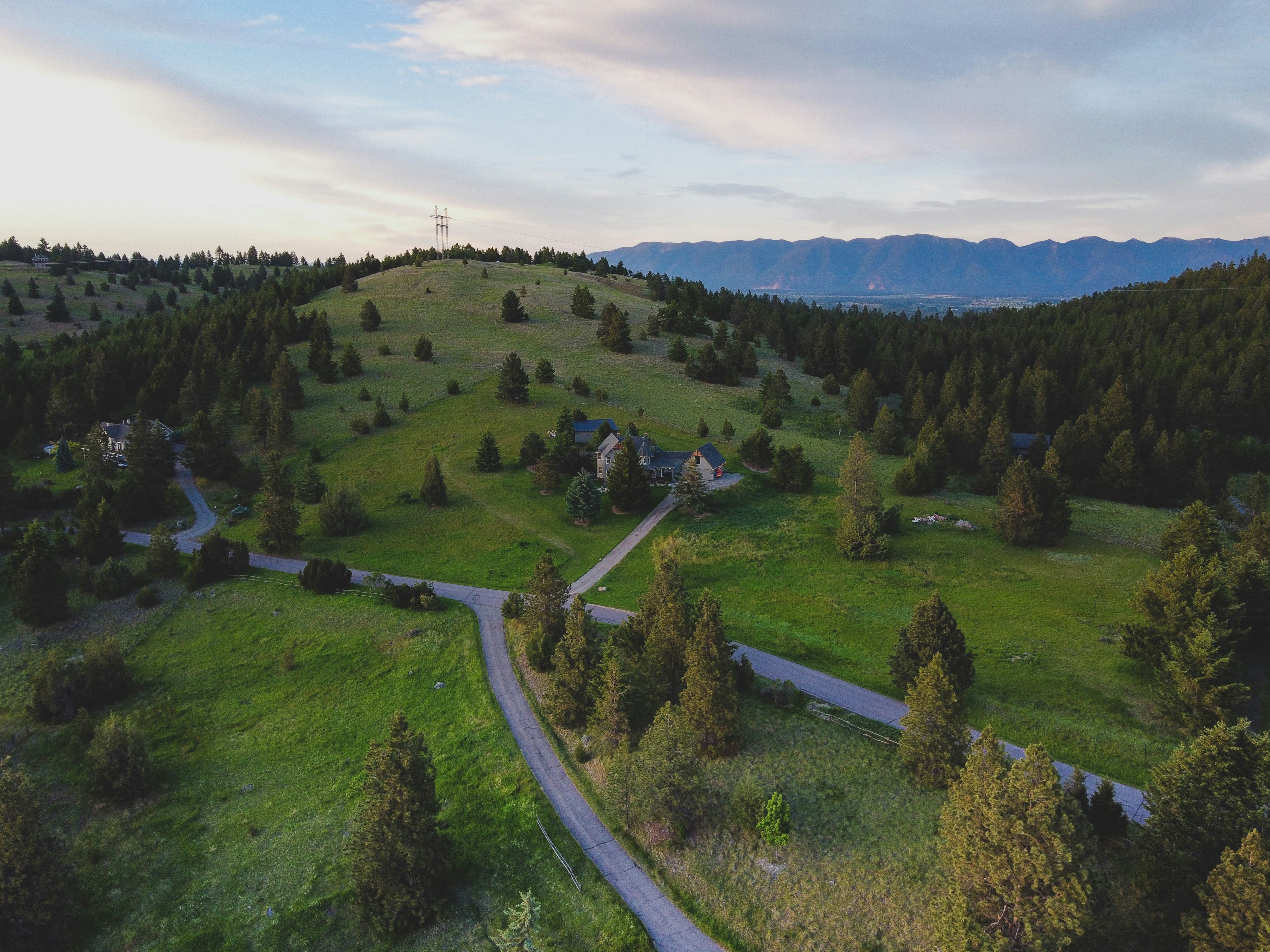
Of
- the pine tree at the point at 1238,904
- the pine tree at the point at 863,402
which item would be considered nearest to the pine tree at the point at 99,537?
the pine tree at the point at 1238,904

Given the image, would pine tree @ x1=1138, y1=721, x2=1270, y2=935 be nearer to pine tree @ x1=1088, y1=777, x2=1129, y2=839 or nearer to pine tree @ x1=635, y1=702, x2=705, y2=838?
pine tree @ x1=1088, y1=777, x2=1129, y2=839

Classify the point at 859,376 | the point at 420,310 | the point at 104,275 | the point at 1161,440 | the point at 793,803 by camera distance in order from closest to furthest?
the point at 793,803 → the point at 1161,440 → the point at 859,376 → the point at 420,310 → the point at 104,275


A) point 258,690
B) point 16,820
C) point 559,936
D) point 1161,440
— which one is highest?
point 1161,440

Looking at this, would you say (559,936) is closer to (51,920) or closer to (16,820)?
(51,920)

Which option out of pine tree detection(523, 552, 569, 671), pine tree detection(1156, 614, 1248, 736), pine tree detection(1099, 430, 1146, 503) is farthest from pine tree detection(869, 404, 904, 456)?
pine tree detection(523, 552, 569, 671)

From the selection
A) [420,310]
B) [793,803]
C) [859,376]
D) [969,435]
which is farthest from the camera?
[420,310]

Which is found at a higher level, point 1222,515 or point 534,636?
point 1222,515

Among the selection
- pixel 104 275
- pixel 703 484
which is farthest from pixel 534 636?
pixel 104 275

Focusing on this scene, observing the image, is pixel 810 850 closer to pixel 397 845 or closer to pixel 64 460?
pixel 397 845
